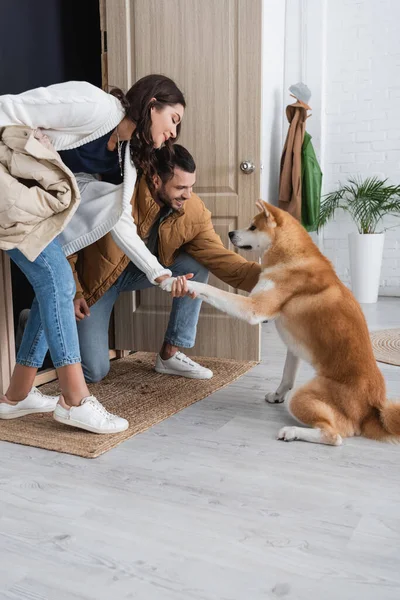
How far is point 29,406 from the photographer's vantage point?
6.53 ft

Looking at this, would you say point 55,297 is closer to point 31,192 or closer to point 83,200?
point 31,192

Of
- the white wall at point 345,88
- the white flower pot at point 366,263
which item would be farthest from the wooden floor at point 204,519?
the white wall at point 345,88

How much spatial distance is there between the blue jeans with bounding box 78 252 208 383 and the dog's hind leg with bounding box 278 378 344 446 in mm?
838

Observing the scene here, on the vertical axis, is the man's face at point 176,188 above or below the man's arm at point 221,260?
above

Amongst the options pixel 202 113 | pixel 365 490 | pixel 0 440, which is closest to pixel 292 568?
pixel 365 490

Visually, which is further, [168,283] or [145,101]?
[168,283]

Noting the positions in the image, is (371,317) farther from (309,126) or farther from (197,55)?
(197,55)

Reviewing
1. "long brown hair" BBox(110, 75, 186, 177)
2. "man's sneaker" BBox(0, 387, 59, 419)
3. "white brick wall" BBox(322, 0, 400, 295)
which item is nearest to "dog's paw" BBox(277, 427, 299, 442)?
"man's sneaker" BBox(0, 387, 59, 419)

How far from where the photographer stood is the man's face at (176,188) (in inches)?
87.7

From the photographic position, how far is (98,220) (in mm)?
1980

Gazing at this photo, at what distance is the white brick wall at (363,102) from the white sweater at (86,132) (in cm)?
354

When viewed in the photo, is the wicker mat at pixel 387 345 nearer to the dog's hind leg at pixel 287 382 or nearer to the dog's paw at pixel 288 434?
the dog's hind leg at pixel 287 382

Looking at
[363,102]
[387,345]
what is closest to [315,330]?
[387,345]

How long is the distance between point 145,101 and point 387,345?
1958 mm
